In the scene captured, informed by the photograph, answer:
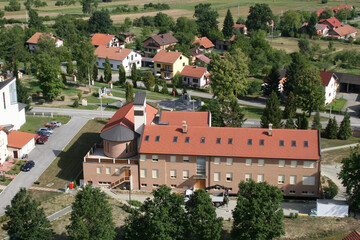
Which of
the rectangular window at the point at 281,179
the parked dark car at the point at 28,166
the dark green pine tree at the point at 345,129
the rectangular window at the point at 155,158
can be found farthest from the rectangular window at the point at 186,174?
the dark green pine tree at the point at 345,129

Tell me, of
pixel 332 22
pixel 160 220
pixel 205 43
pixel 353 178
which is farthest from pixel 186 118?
pixel 332 22

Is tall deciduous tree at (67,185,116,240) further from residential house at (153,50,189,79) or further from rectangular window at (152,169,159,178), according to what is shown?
residential house at (153,50,189,79)

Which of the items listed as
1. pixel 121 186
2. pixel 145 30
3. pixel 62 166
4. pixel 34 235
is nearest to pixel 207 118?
pixel 121 186

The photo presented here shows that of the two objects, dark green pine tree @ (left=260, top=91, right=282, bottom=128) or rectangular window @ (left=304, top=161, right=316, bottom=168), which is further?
dark green pine tree @ (left=260, top=91, right=282, bottom=128)

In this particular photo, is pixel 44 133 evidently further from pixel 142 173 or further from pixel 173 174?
pixel 173 174

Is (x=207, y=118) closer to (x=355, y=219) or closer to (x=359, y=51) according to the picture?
(x=355, y=219)

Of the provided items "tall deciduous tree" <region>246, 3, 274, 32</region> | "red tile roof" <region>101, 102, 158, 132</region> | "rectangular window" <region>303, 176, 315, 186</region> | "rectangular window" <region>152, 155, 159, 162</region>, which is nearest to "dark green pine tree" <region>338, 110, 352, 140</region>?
"rectangular window" <region>303, 176, 315, 186</region>
